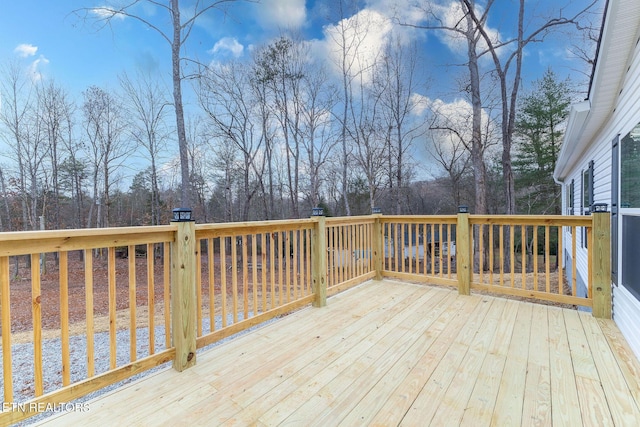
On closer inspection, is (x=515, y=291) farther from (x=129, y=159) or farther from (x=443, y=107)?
(x=129, y=159)

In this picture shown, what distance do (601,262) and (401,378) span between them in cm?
248

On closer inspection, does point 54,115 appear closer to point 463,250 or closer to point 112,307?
point 112,307

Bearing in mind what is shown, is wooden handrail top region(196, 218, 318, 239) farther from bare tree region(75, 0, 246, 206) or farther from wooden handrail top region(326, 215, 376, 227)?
Result: bare tree region(75, 0, 246, 206)

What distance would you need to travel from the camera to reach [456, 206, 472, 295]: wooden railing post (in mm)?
3688

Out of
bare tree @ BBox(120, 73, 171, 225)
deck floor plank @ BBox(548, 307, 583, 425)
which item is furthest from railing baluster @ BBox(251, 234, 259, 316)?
bare tree @ BBox(120, 73, 171, 225)

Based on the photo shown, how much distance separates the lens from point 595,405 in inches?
63.1

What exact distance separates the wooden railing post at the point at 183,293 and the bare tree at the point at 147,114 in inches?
505

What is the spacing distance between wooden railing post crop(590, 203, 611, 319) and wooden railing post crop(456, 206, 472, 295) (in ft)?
3.79

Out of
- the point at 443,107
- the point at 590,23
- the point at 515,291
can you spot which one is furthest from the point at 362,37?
the point at 515,291

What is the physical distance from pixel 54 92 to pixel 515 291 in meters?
16.5

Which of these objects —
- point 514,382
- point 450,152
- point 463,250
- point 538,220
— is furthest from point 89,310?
point 450,152

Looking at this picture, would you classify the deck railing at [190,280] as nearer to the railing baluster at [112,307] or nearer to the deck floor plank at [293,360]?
the railing baluster at [112,307]

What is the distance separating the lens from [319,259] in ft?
10.9

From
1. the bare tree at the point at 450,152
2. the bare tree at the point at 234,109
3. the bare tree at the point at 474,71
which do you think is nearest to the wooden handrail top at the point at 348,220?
the bare tree at the point at 474,71
